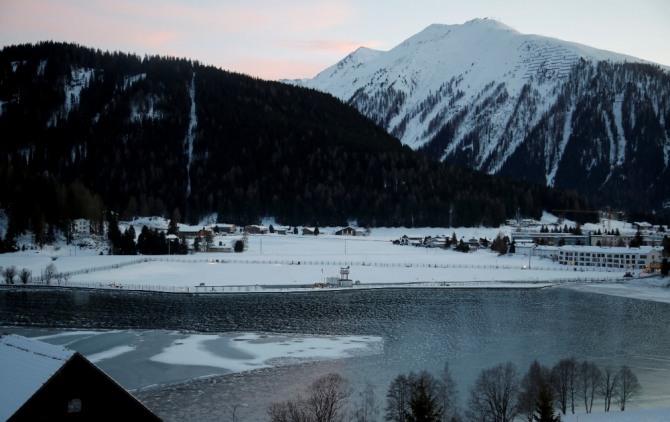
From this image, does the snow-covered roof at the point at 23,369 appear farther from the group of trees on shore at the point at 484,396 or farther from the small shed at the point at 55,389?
the group of trees on shore at the point at 484,396

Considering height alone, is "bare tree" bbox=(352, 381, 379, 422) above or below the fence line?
below

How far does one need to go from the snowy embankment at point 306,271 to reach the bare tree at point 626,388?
107ft

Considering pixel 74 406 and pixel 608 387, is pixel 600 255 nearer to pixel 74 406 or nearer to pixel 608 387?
pixel 608 387

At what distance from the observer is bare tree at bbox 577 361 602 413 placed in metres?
27.1

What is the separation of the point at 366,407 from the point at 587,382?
913 cm

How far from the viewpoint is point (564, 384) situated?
26.4 metres

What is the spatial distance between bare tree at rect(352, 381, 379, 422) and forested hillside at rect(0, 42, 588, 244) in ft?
308

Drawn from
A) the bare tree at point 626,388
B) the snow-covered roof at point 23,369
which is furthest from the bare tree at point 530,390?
the snow-covered roof at point 23,369

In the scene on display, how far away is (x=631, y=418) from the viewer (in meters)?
23.9

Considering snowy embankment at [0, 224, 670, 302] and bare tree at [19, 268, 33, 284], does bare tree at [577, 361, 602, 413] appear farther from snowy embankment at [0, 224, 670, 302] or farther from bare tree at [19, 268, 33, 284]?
bare tree at [19, 268, 33, 284]

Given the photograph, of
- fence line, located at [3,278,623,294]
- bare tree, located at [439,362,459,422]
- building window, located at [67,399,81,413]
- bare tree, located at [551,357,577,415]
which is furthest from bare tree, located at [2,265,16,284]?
building window, located at [67,399,81,413]

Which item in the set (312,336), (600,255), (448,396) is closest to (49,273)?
(312,336)

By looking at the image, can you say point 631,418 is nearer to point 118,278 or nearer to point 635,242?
point 118,278

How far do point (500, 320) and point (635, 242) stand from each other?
55.6 meters
